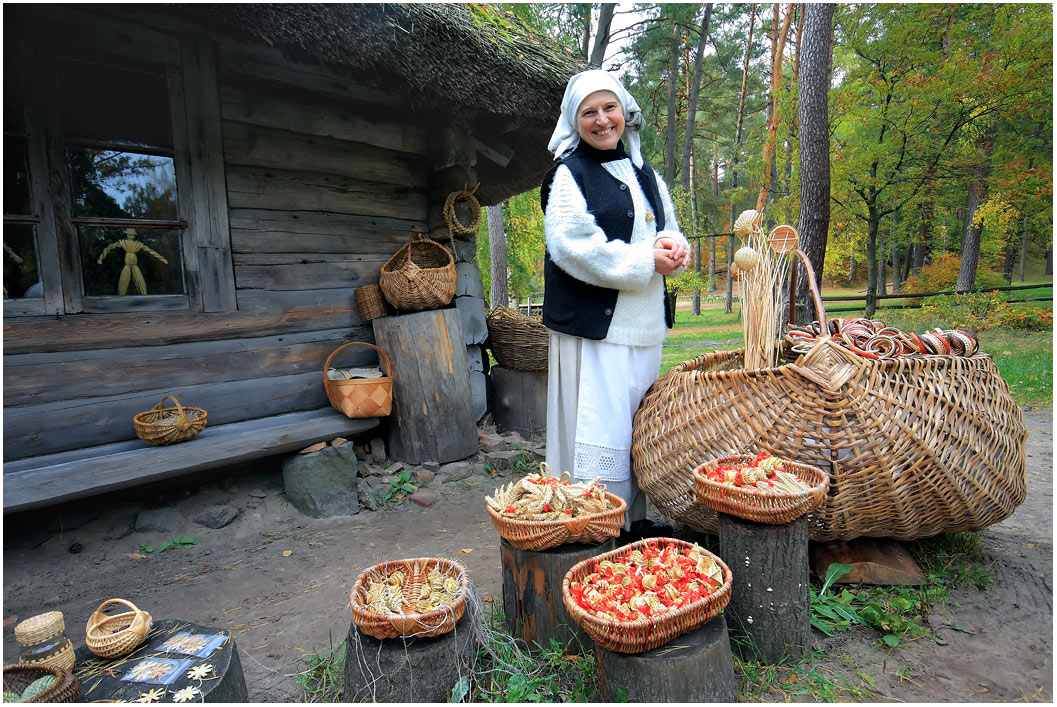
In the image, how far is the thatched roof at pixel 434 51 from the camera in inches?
112

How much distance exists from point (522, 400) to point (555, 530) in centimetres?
309

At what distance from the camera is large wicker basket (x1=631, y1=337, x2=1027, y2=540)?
1913 millimetres

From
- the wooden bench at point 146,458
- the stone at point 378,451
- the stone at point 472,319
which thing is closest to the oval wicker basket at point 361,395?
the wooden bench at point 146,458

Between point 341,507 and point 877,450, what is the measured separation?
2.90 m

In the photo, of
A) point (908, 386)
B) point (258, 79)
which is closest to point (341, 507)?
point (258, 79)

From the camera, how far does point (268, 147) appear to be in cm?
359

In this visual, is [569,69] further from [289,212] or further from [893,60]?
[893,60]

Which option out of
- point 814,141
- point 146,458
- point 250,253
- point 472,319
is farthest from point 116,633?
point 814,141

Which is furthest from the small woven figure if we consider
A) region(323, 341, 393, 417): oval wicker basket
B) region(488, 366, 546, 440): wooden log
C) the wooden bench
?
region(488, 366, 546, 440): wooden log

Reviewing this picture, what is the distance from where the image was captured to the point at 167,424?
9.81ft

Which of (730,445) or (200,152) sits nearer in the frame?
(730,445)

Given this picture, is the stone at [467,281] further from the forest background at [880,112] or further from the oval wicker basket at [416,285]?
the forest background at [880,112]

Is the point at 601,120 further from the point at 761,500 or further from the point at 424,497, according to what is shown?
the point at 424,497

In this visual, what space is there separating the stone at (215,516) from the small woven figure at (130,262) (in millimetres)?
1306
